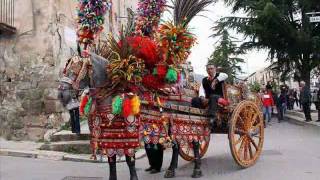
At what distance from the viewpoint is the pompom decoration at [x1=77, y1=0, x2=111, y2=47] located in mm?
7098

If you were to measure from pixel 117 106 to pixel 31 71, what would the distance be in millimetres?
8169

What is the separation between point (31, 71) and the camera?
14102 millimetres

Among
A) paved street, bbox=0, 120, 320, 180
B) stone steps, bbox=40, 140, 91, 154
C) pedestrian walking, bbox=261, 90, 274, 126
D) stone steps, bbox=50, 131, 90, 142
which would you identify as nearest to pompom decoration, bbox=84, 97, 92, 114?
paved street, bbox=0, 120, 320, 180

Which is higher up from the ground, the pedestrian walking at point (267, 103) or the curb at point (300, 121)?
the pedestrian walking at point (267, 103)

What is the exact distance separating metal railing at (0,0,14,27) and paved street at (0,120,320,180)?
4.34m

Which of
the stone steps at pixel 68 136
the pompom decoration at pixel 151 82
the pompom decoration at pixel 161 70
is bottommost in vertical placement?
the stone steps at pixel 68 136

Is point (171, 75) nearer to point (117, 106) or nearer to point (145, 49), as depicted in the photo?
point (145, 49)

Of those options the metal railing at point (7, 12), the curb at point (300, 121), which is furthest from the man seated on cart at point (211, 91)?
the curb at point (300, 121)

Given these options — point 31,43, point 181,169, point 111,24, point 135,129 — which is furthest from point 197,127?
point 111,24

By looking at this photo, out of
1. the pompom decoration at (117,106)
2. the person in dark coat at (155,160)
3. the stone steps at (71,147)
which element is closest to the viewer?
the pompom decoration at (117,106)

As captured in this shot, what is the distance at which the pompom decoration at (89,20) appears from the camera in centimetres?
710

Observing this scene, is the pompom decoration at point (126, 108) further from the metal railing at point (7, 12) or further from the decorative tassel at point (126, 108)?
the metal railing at point (7, 12)

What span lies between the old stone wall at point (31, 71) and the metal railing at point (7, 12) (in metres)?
0.18

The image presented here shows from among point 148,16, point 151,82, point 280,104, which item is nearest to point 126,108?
point 151,82
